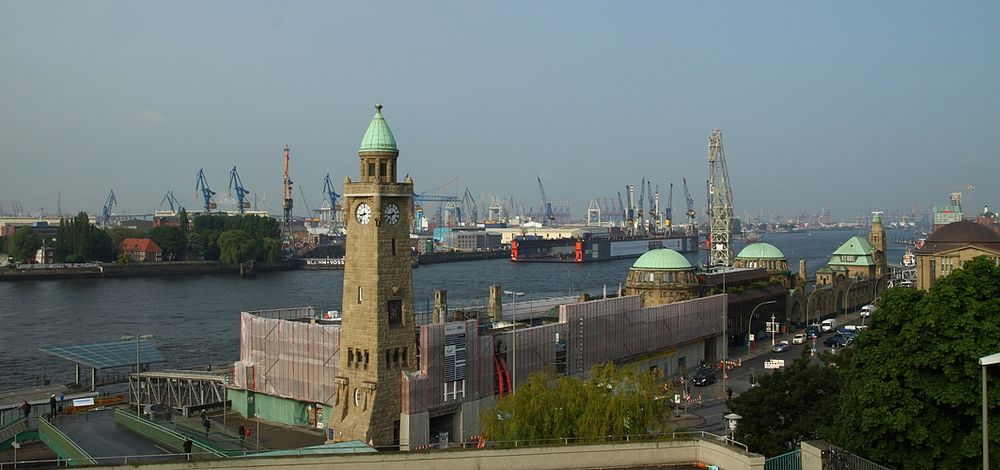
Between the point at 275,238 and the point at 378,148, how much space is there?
5437 inches

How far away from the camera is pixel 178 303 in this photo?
315 feet

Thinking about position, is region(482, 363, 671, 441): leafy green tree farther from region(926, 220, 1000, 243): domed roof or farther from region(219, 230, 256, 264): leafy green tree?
region(219, 230, 256, 264): leafy green tree

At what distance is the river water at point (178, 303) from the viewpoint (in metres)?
62.1

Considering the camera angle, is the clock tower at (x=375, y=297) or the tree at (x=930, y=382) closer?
the tree at (x=930, y=382)

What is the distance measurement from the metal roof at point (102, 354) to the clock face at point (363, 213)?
1354 cm

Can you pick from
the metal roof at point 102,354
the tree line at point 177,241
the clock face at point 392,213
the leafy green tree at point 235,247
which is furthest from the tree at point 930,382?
the tree line at point 177,241

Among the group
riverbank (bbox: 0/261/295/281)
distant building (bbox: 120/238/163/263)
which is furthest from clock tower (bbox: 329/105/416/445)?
distant building (bbox: 120/238/163/263)

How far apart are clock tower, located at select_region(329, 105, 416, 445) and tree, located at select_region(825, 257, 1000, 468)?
51.2 ft

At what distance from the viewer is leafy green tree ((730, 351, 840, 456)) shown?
27500 mm

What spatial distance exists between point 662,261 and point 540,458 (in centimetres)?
3940

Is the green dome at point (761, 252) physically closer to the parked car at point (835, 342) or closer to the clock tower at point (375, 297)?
the parked car at point (835, 342)

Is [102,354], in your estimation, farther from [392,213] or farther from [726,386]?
[726,386]

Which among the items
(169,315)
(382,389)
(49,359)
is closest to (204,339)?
(49,359)

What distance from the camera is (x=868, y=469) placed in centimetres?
1805
